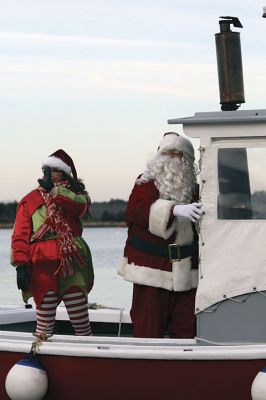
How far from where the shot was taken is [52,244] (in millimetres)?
9805

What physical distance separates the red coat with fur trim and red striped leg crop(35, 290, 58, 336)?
2.38 feet

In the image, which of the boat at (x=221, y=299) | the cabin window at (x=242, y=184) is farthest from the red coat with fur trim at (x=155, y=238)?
the cabin window at (x=242, y=184)

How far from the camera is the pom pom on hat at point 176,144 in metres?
9.36

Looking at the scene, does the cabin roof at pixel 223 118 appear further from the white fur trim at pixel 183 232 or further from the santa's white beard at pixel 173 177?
the white fur trim at pixel 183 232

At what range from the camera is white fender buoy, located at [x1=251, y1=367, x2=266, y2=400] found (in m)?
8.66

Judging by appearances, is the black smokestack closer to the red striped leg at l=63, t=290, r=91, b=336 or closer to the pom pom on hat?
the pom pom on hat

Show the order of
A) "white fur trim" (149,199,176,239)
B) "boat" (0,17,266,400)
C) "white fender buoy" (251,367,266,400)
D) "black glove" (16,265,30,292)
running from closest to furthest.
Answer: "white fender buoy" (251,367,266,400), "boat" (0,17,266,400), "white fur trim" (149,199,176,239), "black glove" (16,265,30,292)

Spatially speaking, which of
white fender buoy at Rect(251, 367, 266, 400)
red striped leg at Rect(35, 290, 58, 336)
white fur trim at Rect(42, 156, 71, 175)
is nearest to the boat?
white fender buoy at Rect(251, 367, 266, 400)

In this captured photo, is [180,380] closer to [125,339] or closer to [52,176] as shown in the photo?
[125,339]

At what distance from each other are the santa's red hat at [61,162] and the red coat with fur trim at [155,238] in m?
0.76

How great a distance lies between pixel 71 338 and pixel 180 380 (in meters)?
1.00

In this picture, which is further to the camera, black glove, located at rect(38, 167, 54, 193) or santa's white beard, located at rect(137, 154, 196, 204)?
black glove, located at rect(38, 167, 54, 193)

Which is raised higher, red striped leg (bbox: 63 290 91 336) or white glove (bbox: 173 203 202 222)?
white glove (bbox: 173 203 202 222)

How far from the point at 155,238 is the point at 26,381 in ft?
4.68
